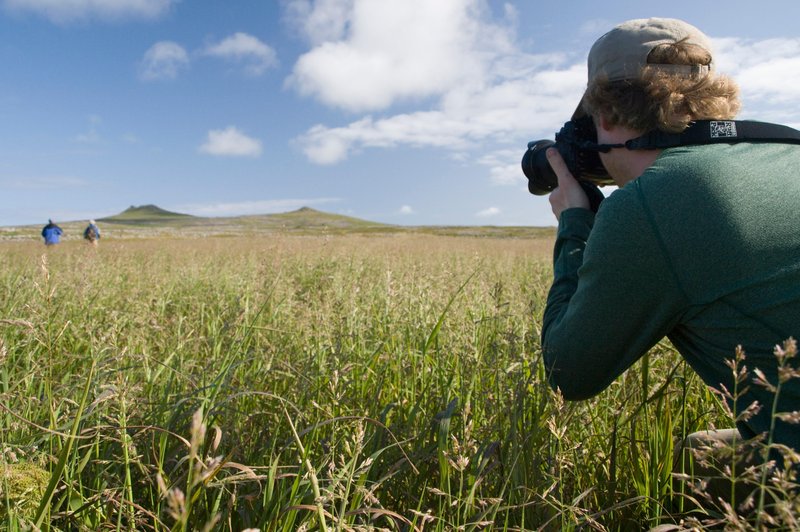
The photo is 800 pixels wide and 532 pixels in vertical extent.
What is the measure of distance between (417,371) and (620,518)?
101 cm

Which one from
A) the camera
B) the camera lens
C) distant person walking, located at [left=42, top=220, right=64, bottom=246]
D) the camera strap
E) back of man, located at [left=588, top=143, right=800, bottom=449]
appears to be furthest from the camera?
distant person walking, located at [left=42, top=220, right=64, bottom=246]

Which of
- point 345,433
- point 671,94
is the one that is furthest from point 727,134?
point 345,433

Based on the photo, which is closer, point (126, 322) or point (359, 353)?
point (359, 353)

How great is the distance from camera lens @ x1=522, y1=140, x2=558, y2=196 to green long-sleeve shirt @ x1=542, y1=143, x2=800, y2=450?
565 mm

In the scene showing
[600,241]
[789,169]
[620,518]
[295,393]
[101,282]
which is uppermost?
[789,169]

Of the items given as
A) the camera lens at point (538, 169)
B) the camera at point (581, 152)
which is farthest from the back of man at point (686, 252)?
the camera lens at point (538, 169)

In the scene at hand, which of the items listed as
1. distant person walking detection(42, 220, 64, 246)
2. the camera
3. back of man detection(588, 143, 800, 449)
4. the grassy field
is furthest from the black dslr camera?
distant person walking detection(42, 220, 64, 246)

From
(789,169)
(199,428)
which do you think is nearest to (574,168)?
(789,169)

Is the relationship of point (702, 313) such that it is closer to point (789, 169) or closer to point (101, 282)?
point (789, 169)

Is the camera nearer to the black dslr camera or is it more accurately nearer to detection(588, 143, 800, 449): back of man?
the black dslr camera

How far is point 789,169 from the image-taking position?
1180 mm

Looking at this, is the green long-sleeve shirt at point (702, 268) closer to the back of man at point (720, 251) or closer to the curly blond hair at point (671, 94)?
the back of man at point (720, 251)

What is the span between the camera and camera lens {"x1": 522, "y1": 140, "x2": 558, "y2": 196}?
5.92 feet

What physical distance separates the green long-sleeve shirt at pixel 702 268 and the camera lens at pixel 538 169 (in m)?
0.56
